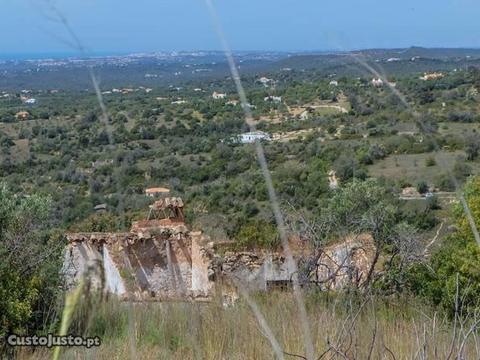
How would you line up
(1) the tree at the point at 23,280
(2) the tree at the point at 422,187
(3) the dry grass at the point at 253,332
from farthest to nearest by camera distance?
(2) the tree at the point at 422,187
(1) the tree at the point at 23,280
(3) the dry grass at the point at 253,332

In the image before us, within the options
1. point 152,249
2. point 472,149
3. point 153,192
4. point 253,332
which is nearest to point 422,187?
point 472,149

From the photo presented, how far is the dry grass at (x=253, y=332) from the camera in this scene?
201 cm

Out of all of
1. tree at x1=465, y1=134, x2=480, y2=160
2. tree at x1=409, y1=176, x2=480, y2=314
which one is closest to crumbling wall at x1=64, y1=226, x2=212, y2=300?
tree at x1=409, y1=176, x2=480, y2=314

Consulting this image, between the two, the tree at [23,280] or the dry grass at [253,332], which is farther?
the tree at [23,280]

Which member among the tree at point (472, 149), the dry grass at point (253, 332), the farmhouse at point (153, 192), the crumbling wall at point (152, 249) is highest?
the dry grass at point (253, 332)

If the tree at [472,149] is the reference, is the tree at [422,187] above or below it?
below

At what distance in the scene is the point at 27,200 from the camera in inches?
266

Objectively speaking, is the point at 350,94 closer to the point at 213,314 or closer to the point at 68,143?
the point at 68,143

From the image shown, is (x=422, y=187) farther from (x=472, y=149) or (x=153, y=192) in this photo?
(x=153, y=192)

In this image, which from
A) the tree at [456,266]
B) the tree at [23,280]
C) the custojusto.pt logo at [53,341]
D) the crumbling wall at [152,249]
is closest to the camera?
the custojusto.pt logo at [53,341]

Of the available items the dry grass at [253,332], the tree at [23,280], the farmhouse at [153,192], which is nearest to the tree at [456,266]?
the dry grass at [253,332]

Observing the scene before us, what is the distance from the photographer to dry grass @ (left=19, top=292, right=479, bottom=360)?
79.0 inches

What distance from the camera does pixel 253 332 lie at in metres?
2.24

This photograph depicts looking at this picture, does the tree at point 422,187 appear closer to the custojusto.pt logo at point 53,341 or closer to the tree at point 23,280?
the tree at point 23,280
